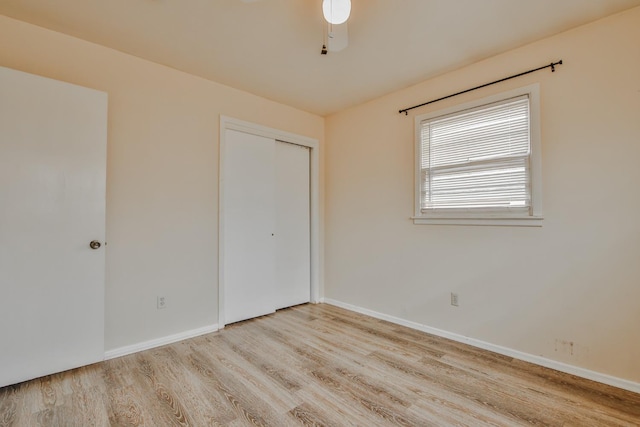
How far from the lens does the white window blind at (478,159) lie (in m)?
2.43

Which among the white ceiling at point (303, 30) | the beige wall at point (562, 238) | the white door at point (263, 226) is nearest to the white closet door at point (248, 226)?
the white door at point (263, 226)

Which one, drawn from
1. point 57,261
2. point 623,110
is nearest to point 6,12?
point 57,261

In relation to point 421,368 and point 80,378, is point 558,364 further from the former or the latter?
point 80,378

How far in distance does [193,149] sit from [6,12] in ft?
4.80

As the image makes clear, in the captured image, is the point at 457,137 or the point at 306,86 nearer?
the point at 457,137

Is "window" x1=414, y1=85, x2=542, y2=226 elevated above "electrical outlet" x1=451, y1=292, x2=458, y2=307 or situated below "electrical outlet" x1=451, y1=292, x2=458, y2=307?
above

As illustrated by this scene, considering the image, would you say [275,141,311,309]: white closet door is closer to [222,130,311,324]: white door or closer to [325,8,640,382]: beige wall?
[222,130,311,324]: white door

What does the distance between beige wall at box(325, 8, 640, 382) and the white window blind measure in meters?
0.15

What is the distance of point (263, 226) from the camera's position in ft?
11.5

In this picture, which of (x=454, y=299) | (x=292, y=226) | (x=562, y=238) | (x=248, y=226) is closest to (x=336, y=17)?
(x=562, y=238)

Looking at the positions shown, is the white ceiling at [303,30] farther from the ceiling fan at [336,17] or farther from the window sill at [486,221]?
the window sill at [486,221]

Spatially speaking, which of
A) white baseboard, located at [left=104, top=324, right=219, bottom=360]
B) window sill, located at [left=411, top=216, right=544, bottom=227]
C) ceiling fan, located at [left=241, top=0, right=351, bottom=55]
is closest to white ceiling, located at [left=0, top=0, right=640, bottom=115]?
ceiling fan, located at [left=241, top=0, right=351, bottom=55]

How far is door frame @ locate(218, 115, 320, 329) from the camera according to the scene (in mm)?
3082

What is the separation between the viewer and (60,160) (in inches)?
84.4
